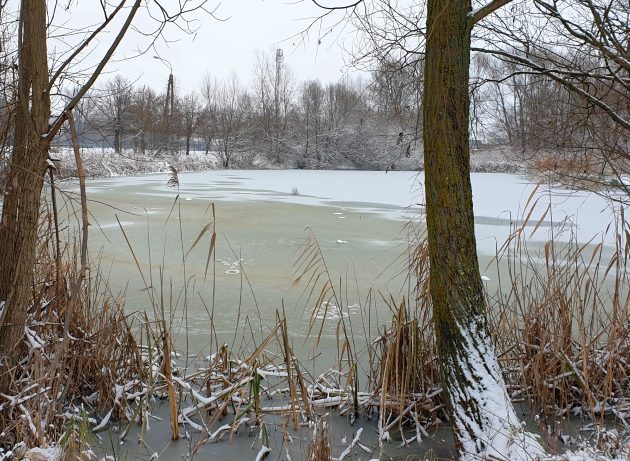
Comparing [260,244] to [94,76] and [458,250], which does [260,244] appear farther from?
[458,250]

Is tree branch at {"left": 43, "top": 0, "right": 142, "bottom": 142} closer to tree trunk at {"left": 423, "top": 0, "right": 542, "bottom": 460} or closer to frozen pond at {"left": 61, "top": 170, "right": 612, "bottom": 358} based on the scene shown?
frozen pond at {"left": 61, "top": 170, "right": 612, "bottom": 358}

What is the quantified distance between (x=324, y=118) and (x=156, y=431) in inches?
1328

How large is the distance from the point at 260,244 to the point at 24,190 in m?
Answer: 5.35

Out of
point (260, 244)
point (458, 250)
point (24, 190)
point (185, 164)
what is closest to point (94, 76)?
point (24, 190)

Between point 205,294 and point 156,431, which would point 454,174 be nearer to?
point 156,431

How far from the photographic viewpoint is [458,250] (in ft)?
8.10

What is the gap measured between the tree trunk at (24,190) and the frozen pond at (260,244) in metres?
0.40

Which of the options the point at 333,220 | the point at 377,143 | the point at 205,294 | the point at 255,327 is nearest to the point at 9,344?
the point at 255,327

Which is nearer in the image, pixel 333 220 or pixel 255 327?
pixel 255 327

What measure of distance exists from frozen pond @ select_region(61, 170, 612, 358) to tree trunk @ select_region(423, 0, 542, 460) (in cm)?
49

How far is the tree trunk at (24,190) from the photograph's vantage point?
2.61 m

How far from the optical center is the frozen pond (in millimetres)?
4645

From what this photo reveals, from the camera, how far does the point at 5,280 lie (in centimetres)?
268

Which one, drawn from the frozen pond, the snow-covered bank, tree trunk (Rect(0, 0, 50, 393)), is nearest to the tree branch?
tree trunk (Rect(0, 0, 50, 393))
